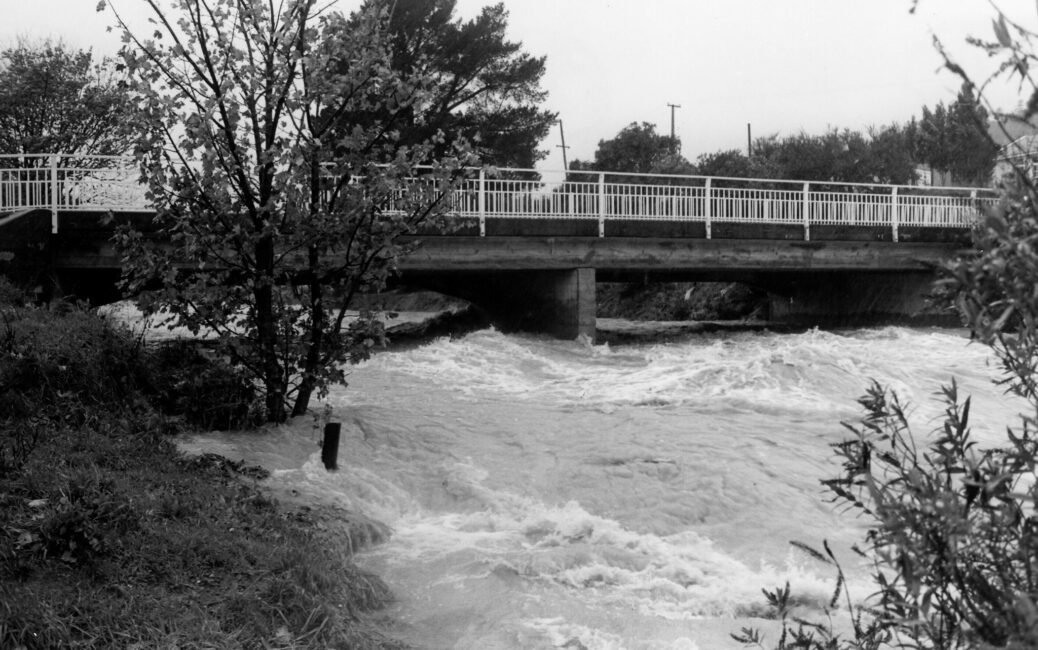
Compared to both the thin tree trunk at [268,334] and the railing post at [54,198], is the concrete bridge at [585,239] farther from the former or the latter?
the thin tree trunk at [268,334]

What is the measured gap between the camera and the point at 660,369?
15.8 metres

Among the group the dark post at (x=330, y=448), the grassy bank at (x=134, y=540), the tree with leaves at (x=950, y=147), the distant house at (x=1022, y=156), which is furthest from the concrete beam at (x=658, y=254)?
the tree with leaves at (x=950, y=147)

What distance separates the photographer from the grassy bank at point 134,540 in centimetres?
410

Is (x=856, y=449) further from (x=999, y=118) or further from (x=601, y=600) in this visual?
(x=601, y=600)

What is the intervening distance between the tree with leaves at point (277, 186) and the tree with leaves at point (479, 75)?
83.7ft

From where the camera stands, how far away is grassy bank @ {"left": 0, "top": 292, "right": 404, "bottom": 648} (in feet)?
13.5

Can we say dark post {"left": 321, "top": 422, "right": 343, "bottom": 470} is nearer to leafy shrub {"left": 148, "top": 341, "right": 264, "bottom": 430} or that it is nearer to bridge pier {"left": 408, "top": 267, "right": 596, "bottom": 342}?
leafy shrub {"left": 148, "top": 341, "right": 264, "bottom": 430}

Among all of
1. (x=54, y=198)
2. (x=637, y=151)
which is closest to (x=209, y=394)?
(x=54, y=198)

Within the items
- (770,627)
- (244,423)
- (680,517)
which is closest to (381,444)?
(244,423)

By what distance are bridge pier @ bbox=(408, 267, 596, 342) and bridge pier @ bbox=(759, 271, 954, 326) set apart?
8351mm

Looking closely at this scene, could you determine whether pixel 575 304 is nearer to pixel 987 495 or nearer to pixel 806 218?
pixel 806 218

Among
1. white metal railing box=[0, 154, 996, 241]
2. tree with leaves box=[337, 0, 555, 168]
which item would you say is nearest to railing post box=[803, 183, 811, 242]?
white metal railing box=[0, 154, 996, 241]

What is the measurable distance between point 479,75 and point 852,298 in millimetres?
17049

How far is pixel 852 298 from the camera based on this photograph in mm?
26016
